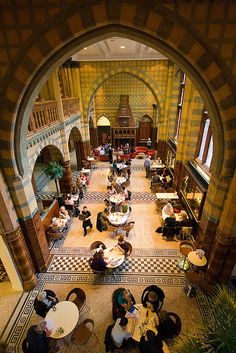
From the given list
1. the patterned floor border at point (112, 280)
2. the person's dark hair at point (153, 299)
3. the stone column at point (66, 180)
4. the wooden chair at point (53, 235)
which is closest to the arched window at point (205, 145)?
the patterned floor border at point (112, 280)

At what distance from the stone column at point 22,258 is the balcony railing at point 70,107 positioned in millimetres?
6922

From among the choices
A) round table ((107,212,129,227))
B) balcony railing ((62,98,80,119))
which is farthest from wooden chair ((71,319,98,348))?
balcony railing ((62,98,80,119))

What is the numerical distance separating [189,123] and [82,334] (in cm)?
747

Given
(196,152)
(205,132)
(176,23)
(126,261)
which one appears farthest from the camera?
(196,152)

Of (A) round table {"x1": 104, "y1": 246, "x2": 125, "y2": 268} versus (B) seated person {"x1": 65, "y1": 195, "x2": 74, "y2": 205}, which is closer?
(A) round table {"x1": 104, "y1": 246, "x2": 125, "y2": 268}

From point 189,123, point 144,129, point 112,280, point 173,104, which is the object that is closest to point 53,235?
point 112,280

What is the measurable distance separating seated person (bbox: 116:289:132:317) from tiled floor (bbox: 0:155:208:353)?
0.78 m

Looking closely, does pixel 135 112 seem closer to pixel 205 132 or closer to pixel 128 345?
pixel 205 132

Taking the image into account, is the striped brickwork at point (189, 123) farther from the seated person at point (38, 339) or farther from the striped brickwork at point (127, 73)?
the seated person at point (38, 339)

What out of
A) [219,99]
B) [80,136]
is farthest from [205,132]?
[80,136]

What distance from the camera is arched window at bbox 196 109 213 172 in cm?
699

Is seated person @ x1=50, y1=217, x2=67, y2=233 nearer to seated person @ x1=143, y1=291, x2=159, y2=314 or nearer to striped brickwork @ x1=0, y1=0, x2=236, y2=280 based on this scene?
striped brickwork @ x1=0, y1=0, x2=236, y2=280

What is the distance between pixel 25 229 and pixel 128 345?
11.8 ft

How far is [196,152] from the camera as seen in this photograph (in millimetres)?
8031
